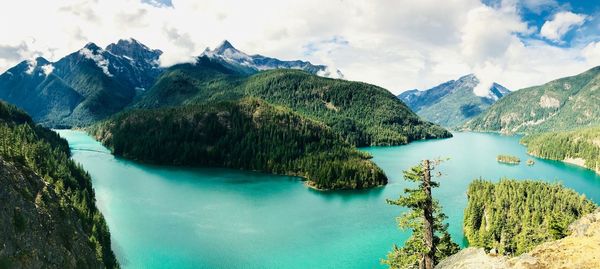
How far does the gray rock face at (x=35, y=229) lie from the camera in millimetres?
44438

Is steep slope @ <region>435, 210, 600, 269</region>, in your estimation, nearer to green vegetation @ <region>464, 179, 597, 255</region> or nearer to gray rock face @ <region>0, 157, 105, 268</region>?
gray rock face @ <region>0, 157, 105, 268</region>

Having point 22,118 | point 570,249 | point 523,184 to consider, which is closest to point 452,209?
point 523,184

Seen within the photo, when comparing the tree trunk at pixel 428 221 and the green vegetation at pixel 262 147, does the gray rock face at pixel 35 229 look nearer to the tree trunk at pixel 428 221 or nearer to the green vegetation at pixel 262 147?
the tree trunk at pixel 428 221

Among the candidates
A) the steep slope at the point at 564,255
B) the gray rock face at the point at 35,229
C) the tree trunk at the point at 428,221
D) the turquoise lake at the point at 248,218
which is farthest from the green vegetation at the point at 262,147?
the steep slope at the point at 564,255

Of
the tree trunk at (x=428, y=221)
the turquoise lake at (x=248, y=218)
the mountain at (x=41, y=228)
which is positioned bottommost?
the turquoise lake at (x=248, y=218)

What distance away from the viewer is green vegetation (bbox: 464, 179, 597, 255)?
2751 inches

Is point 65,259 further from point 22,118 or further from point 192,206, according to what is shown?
point 22,118

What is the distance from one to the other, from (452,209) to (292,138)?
85.6 metres

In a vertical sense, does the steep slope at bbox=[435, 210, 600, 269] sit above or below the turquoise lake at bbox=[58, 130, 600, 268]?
above

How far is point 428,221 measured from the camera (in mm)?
30094

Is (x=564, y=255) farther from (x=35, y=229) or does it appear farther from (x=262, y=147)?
(x=262, y=147)

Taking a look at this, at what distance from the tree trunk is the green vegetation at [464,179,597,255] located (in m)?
41.1

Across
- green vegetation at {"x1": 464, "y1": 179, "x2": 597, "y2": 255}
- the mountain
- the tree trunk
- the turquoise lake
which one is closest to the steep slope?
the tree trunk

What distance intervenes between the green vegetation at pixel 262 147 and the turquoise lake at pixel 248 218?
8525 millimetres
